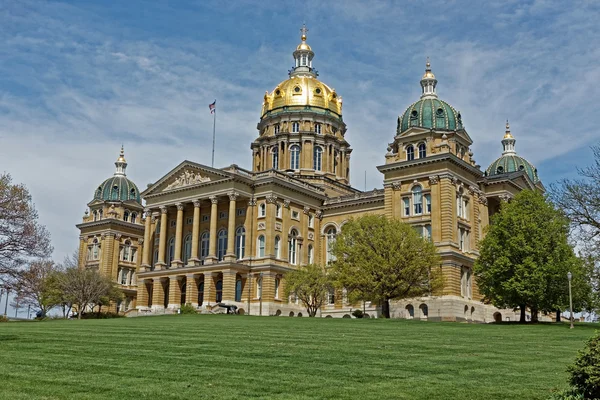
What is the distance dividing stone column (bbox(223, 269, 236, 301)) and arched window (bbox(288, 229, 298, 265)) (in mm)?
7999

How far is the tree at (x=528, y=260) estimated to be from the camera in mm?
49531

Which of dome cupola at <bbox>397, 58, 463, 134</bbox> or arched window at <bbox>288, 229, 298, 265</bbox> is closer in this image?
dome cupola at <bbox>397, 58, 463, 134</bbox>

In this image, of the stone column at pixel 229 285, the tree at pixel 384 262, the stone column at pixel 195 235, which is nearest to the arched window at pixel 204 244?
the stone column at pixel 195 235

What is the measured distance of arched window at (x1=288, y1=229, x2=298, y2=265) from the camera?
251ft

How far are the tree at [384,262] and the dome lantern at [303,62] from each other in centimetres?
4715

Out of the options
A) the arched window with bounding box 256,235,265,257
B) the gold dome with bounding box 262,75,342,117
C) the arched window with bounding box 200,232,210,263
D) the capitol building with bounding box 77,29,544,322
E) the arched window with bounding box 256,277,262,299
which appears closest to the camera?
the capitol building with bounding box 77,29,544,322

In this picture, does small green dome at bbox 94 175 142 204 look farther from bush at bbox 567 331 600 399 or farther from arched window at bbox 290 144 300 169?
bush at bbox 567 331 600 399

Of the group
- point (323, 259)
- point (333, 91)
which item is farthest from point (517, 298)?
point (333, 91)

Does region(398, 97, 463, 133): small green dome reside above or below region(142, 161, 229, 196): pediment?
above

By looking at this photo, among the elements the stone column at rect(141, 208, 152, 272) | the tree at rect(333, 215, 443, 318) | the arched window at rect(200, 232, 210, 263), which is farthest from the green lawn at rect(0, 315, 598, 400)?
the stone column at rect(141, 208, 152, 272)

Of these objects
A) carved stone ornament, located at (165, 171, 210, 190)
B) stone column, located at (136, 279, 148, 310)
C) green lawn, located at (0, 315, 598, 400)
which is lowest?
green lawn, located at (0, 315, 598, 400)

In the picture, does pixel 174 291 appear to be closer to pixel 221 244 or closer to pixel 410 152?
pixel 221 244

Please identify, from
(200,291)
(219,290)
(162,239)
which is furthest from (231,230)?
(162,239)

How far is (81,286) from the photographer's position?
75.2 metres
